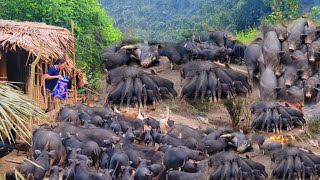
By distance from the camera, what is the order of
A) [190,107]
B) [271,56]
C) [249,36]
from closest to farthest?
[190,107] < [271,56] < [249,36]

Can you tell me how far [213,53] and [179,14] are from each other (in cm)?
3359

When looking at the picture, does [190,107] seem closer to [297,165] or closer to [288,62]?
[288,62]

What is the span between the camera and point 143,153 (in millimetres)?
8375

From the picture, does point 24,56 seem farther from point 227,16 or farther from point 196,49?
point 227,16

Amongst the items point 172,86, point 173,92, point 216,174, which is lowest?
point 216,174

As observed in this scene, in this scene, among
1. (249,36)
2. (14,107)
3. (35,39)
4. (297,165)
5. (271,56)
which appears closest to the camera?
(14,107)

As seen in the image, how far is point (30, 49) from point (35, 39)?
1.37 feet

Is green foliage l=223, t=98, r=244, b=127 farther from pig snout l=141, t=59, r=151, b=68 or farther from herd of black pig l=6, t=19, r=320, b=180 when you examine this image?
pig snout l=141, t=59, r=151, b=68

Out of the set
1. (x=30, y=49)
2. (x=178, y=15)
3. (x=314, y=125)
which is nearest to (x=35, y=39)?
(x=30, y=49)

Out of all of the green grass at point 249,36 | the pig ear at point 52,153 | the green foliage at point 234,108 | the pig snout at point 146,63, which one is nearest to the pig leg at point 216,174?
the pig ear at point 52,153

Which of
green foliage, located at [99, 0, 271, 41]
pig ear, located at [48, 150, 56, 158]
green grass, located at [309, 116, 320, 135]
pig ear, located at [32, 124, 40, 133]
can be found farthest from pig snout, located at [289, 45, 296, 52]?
green foliage, located at [99, 0, 271, 41]

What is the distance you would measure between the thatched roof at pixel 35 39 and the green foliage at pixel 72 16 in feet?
22.3

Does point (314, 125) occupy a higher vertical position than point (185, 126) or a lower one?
lower

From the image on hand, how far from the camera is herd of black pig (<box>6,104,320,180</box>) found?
25.0 ft
